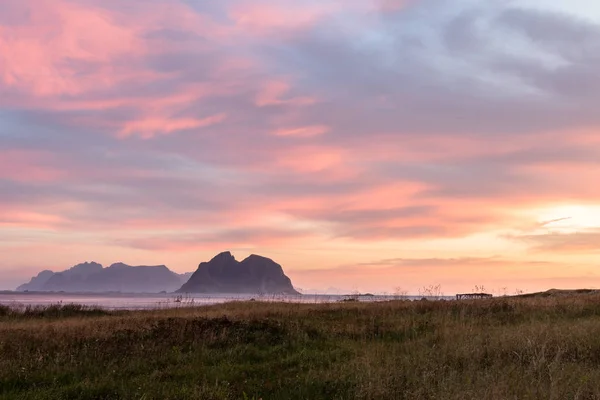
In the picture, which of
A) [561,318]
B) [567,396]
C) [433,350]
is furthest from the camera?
[561,318]

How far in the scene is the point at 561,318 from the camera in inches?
776

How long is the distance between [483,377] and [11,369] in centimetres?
1087

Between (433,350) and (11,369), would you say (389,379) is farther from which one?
(11,369)

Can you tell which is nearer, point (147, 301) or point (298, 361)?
point (298, 361)

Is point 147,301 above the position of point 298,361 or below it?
below

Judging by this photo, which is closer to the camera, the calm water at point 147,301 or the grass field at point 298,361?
the grass field at point 298,361

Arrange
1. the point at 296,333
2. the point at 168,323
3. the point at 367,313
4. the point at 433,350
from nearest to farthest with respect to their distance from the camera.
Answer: the point at 433,350
the point at 296,333
the point at 168,323
the point at 367,313

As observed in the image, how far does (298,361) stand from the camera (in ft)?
41.2

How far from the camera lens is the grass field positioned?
929 cm

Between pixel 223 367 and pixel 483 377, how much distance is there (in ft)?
20.5

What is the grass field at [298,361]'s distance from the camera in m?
9.29

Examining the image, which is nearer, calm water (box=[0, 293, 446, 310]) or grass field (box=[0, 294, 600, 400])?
grass field (box=[0, 294, 600, 400])

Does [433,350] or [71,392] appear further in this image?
[433,350]

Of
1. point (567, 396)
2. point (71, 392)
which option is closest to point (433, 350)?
point (567, 396)
